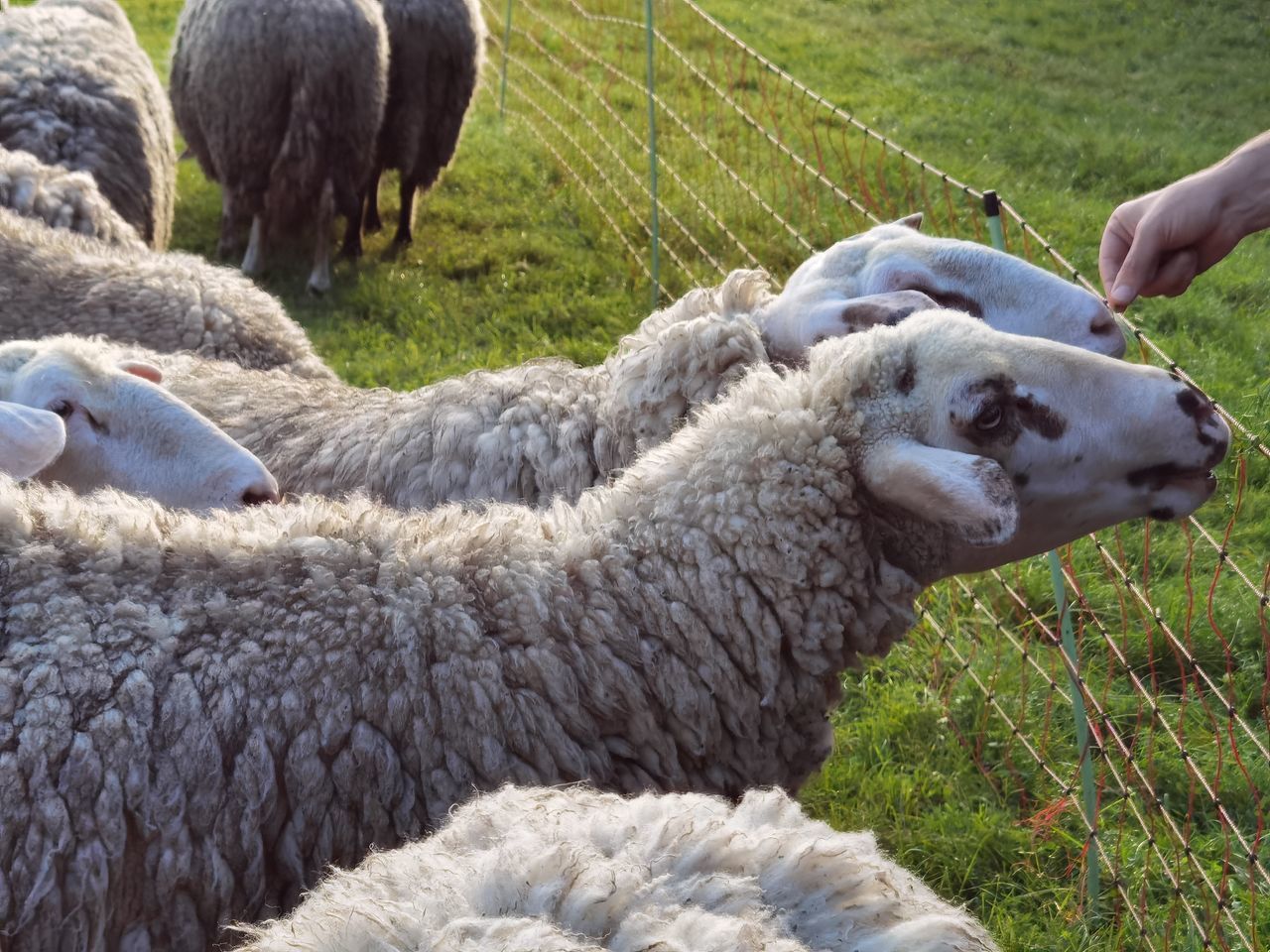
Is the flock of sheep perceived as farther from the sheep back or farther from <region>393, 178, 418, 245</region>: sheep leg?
the sheep back

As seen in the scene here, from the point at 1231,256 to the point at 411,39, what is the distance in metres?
4.99

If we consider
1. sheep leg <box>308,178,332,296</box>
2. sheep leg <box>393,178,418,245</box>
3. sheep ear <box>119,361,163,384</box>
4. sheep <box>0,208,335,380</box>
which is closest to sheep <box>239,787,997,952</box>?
sheep ear <box>119,361,163,384</box>

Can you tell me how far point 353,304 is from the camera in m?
7.26

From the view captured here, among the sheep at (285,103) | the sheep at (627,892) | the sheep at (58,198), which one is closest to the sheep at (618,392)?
the sheep at (627,892)

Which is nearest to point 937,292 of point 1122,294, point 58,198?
point 1122,294

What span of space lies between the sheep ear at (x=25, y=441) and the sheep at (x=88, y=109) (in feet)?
11.3

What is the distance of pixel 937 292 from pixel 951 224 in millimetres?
1234

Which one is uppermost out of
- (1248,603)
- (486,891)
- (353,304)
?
(486,891)

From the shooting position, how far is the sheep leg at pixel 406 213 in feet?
26.8

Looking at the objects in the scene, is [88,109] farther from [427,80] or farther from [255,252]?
[427,80]

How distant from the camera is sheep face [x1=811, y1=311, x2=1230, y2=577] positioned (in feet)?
→ 7.97

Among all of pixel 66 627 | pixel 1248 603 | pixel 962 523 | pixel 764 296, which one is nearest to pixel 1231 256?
pixel 1248 603

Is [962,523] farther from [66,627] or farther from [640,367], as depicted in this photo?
[66,627]

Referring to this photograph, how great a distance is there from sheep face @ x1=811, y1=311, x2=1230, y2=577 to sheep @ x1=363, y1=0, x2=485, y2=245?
20.1 ft
